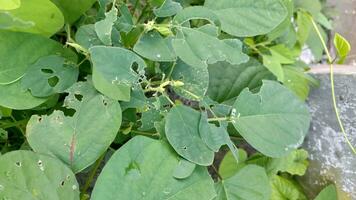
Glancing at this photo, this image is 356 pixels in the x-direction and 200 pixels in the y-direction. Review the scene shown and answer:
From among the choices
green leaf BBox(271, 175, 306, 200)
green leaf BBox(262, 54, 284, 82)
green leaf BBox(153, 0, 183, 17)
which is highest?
green leaf BBox(153, 0, 183, 17)

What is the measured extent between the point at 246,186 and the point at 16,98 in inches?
15.8

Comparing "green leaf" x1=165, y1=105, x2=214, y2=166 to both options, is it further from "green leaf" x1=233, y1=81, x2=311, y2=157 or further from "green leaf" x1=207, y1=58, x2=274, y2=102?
"green leaf" x1=207, y1=58, x2=274, y2=102

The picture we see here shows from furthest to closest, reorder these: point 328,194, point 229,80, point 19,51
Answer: point 328,194
point 229,80
point 19,51

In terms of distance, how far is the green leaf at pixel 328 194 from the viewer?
121 cm

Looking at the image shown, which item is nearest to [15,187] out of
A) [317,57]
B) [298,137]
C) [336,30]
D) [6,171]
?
[6,171]

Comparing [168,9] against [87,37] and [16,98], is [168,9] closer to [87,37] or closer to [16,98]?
[87,37]

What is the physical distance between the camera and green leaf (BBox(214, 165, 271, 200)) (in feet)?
2.98

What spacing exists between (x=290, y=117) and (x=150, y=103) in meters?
0.25

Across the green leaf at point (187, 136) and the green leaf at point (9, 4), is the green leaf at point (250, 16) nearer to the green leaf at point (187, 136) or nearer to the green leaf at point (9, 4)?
the green leaf at point (187, 136)

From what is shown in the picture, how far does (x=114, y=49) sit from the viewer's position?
31.1 inches

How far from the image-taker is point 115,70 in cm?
79

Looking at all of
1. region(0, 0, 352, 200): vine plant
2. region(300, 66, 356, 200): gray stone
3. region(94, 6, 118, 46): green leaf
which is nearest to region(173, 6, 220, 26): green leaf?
region(0, 0, 352, 200): vine plant

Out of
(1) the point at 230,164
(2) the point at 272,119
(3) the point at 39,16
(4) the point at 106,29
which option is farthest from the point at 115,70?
(1) the point at 230,164

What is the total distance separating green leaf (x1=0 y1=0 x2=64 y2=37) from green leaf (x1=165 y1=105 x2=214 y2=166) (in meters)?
0.24
